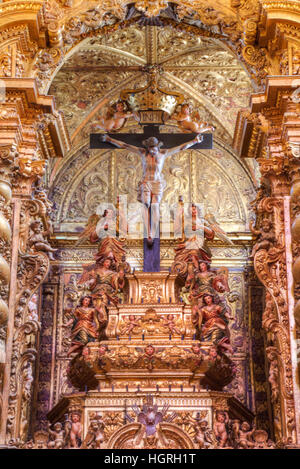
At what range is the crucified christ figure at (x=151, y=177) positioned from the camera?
988cm

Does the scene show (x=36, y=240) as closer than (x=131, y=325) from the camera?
No

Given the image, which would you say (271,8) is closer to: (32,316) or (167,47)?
(167,47)

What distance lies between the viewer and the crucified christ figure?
9.88m

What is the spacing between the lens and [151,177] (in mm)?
10242

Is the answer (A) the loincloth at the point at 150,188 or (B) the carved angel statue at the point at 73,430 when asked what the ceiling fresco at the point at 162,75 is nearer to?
(A) the loincloth at the point at 150,188

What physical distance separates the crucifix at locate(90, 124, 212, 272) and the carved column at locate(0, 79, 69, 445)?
30.9 inches

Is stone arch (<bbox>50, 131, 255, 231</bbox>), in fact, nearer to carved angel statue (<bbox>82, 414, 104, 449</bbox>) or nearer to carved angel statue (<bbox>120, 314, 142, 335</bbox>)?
carved angel statue (<bbox>120, 314, 142, 335</bbox>)

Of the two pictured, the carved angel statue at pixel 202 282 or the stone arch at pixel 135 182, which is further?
the stone arch at pixel 135 182

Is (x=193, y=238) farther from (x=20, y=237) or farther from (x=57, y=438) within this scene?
(x=57, y=438)

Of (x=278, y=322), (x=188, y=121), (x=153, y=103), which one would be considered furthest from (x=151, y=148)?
(x=278, y=322)

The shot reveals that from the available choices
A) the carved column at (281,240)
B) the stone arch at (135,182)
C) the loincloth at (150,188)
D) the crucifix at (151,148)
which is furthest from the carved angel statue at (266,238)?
the stone arch at (135,182)

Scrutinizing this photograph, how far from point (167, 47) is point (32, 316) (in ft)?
18.5

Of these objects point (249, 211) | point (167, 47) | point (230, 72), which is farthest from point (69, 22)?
point (249, 211)

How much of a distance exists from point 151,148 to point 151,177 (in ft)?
1.33
